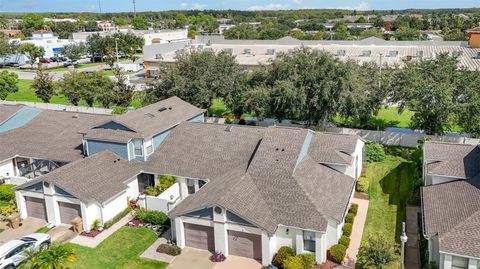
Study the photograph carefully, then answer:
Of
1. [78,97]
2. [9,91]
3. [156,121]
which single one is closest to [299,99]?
[156,121]

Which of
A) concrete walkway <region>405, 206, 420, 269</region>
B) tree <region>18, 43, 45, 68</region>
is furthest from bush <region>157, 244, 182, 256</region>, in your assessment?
tree <region>18, 43, 45, 68</region>

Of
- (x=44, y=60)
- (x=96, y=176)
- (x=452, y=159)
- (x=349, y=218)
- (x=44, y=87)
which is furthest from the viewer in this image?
(x=44, y=60)

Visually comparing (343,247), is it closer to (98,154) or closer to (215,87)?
(98,154)

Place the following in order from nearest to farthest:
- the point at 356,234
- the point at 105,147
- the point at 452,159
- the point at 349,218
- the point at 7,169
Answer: the point at 356,234
the point at 349,218
the point at 452,159
the point at 105,147
the point at 7,169

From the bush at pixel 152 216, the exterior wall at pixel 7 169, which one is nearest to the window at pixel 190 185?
the bush at pixel 152 216

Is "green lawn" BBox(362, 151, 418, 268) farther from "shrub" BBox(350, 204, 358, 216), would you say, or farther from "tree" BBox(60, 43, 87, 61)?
"tree" BBox(60, 43, 87, 61)

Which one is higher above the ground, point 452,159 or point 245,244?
point 452,159

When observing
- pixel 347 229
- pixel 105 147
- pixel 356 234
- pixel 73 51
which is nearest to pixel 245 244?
pixel 347 229

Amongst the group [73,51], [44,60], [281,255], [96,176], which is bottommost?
[281,255]

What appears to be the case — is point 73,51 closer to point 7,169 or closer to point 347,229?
point 7,169
